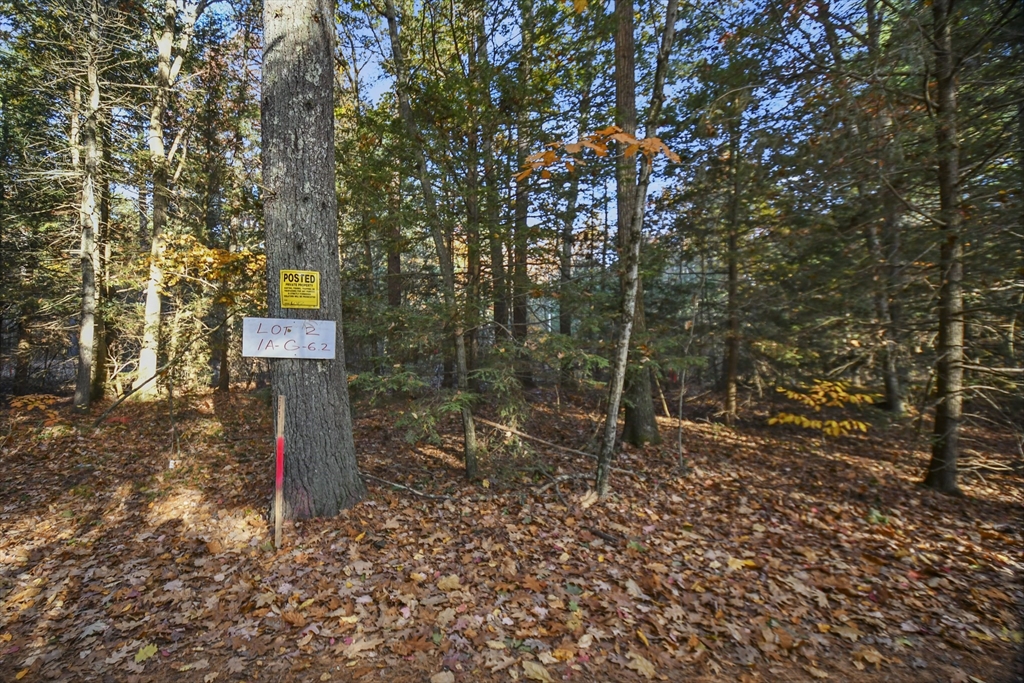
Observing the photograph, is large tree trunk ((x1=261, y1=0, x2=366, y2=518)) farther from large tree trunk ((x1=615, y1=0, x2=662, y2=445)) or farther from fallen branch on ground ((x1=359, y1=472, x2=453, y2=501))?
large tree trunk ((x1=615, y1=0, x2=662, y2=445))

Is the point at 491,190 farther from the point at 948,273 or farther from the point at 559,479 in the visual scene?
the point at 948,273

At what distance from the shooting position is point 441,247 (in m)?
5.71

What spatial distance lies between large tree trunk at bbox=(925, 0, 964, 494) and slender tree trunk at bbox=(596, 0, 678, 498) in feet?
9.51

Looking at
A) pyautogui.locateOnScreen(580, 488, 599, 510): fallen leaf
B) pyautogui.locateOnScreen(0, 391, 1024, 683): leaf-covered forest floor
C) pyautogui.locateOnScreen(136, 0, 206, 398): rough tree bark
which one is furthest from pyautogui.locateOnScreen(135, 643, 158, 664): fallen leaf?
pyautogui.locateOnScreen(136, 0, 206, 398): rough tree bark

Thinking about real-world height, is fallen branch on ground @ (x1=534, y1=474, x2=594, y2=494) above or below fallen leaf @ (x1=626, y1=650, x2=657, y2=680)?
above

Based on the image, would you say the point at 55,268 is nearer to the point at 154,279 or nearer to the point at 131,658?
the point at 154,279

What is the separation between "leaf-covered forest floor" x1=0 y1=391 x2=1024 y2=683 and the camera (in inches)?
114

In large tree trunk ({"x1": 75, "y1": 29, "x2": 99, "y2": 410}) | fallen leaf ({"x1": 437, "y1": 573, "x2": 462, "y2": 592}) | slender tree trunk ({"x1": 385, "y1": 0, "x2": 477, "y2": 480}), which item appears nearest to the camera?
fallen leaf ({"x1": 437, "y1": 573, "x2": 462, "y2": 592})

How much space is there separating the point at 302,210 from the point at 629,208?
490 cm

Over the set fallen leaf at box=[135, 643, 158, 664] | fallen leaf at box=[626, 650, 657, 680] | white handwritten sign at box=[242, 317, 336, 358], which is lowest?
fallen leaf at box=[626, 650, 657, 680]

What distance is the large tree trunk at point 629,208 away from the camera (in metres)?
6.91

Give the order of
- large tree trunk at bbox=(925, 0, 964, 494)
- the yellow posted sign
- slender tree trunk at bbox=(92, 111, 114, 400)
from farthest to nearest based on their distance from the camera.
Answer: slender tree trunk at bbox=(92, 111, 114, 400)
large tree trunk at bbox=(925, 0, 964, 494)
the yellow posted sign

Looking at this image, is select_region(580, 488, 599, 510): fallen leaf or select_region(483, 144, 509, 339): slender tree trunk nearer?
select_region(580, 488, 599, 510): fallen leaf

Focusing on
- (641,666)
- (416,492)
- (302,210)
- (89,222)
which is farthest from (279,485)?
(89,222)
